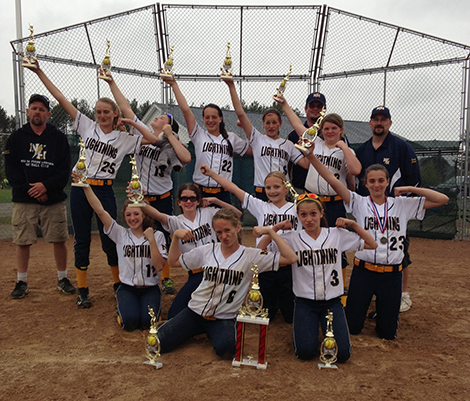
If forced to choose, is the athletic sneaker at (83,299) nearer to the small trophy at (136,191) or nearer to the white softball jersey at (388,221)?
the small trophy at (136,191)

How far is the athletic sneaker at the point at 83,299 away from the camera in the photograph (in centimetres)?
438

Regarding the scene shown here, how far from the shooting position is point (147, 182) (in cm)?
473

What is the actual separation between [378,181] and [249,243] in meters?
4.93

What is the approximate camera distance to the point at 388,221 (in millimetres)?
3723

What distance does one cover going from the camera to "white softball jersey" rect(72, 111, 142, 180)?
14.1ft

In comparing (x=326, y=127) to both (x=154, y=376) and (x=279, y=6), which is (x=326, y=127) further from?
(x=279, y=6)

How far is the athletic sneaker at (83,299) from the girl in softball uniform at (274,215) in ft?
6.29

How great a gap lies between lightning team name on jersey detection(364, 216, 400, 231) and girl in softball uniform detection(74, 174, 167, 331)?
1.97 m

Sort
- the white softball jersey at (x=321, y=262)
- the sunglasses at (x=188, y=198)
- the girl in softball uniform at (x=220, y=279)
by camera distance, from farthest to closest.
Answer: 1. the sunglasses at (x=188, y=198)
2. the white softball jersey at (x=321, y=262)
3. the girl in softball uniform at (x=220, y=279)

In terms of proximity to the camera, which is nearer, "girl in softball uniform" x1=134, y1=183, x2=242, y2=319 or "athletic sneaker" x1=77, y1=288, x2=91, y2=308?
"girl in softball uniform" x1=134, y1=183, x2=242, y2=319

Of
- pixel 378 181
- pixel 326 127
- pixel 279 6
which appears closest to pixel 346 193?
pixel 378 181

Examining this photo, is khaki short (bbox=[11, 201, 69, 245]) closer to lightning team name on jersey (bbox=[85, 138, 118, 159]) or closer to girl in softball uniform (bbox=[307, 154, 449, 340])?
lightning team name on jersey (bbox=[85, 138, 118, 159])

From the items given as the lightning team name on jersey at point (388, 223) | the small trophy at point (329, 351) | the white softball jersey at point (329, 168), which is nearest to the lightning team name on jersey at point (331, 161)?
the white softball jersey at point (329, 168)

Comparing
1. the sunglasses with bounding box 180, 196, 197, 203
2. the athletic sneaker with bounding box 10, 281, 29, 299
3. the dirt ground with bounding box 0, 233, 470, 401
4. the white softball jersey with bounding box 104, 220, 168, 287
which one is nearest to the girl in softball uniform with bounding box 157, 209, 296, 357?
the dirt ground with bounding box 0, 233, 470, 401
